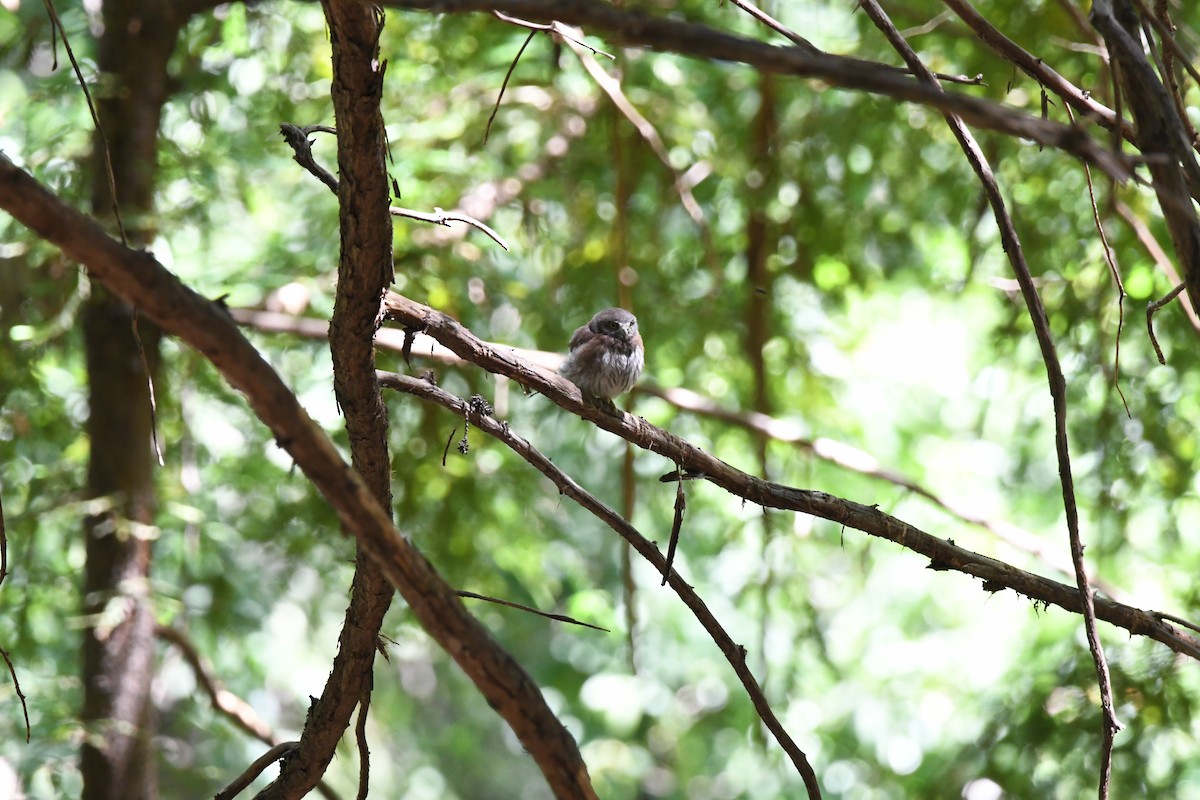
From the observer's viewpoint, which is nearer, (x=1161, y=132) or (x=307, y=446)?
(x=307, y=446)

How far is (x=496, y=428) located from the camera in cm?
250

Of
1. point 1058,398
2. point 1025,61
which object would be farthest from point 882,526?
point 1025,61

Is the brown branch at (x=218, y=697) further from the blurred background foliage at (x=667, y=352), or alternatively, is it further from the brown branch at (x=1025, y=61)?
Result: the brown branch at (x=1025, y=61)

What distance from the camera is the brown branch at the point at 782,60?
4.12ft

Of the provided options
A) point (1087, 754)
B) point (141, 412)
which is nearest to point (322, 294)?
point (141, 412)

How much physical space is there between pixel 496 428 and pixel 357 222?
0.76m

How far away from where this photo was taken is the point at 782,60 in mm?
1312

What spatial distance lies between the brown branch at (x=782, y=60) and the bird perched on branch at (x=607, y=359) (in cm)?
297

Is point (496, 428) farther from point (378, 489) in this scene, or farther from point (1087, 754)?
point (1087, 754)

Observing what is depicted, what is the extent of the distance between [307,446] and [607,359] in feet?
9.75

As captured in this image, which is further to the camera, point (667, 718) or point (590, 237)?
point (667, 718)

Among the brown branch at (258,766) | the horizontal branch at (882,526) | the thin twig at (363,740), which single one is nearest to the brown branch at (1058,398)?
the horizontal branch at (882,526)

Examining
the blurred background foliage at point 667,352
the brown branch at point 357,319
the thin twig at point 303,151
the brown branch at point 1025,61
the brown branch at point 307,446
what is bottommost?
the brown branch at point 307,446

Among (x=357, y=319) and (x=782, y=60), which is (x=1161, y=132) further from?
(x=357, y=319)
